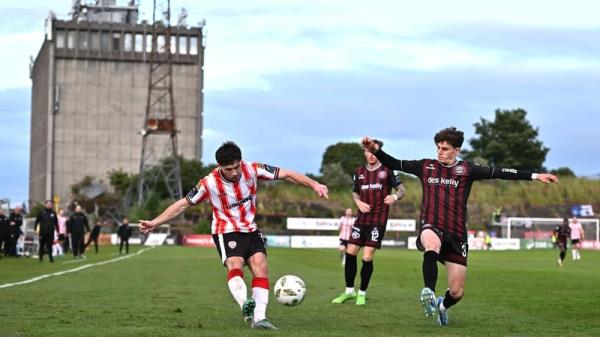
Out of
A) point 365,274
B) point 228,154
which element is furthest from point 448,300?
point 365,274

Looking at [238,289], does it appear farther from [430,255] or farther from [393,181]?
[393,181]

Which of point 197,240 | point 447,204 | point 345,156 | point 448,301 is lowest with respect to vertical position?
point 197,240

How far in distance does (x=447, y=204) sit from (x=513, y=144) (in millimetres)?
118047

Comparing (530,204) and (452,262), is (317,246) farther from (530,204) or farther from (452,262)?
(452,262)

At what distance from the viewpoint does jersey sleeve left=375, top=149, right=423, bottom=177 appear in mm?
11930

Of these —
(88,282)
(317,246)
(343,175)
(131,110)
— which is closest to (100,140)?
(131,110)

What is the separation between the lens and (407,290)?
18.8 metres

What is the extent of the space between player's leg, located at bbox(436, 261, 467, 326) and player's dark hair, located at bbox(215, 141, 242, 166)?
2656mm

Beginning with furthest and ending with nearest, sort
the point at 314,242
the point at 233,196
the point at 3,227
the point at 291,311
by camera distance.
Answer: the point at 314,242 < the point at 3,227 < the point at 291,311 < the point at 233,196

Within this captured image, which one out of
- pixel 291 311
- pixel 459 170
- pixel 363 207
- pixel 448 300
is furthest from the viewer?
pixel 363 207

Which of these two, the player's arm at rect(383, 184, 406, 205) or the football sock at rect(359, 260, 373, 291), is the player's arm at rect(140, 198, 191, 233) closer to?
the player's arm at rect(383, 184, 406, 205)

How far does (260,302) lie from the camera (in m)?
10.8

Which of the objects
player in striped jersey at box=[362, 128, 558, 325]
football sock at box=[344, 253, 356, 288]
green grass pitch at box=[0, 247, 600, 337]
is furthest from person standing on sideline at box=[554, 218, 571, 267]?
player in striped jersey at box=[362, 128, 558, 325]

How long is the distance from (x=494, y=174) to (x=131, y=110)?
350ft
